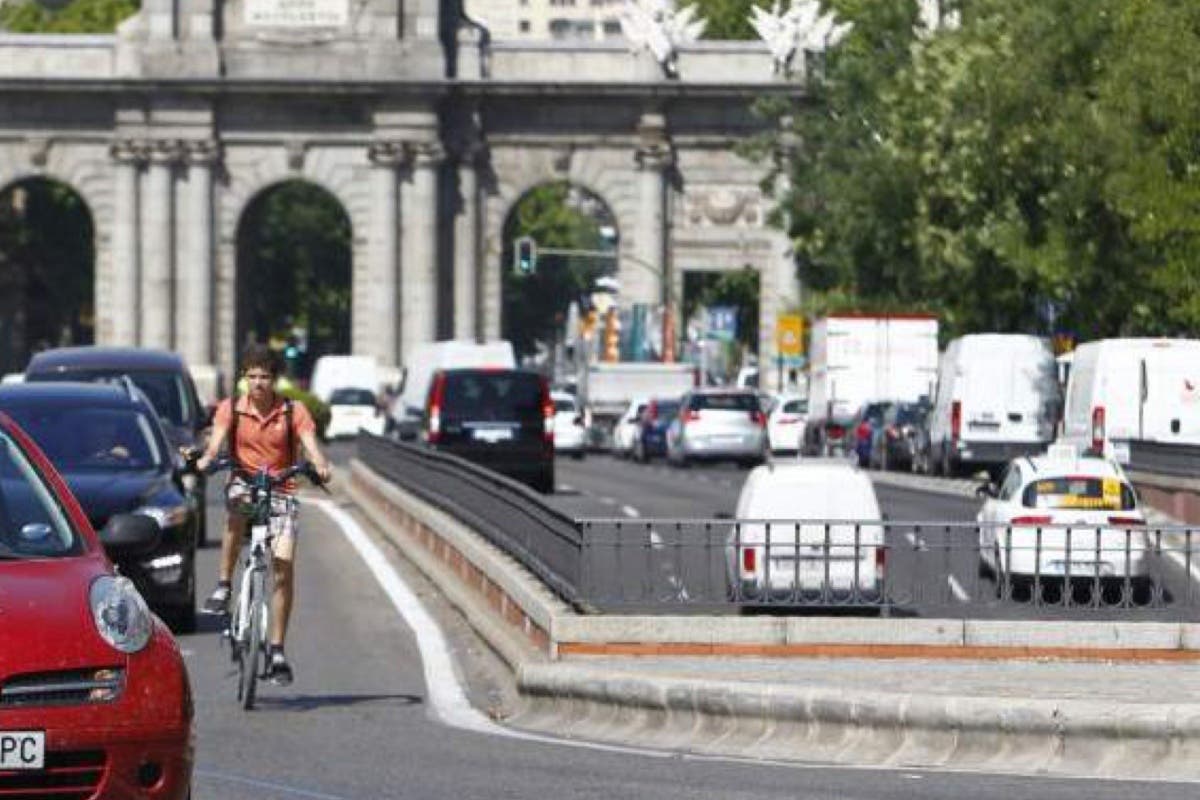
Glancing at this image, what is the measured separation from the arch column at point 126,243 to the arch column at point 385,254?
587 cm

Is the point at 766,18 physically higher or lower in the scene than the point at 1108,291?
higher

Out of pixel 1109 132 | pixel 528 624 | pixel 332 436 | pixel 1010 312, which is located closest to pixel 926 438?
pixel 1010 312

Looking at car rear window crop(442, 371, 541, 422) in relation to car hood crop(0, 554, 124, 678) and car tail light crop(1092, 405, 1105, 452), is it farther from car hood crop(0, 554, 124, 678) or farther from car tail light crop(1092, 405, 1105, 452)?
car hood crop(0, 554, 124, 678)

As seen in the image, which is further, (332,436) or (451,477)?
(332,436)

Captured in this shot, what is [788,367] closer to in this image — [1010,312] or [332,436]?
[332,436]

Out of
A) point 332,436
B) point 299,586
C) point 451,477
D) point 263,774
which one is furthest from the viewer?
point 332,436

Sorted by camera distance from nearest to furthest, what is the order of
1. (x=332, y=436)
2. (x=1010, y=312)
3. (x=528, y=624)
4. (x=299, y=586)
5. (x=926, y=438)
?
(x=528, y=624), (x=299, y=586), (x=926, y=438), (x=1010, y=312), (x=332, y=436)

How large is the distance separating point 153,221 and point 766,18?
16.6m

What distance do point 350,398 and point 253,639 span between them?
7686 centimetres

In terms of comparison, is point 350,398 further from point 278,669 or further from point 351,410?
point 278,669

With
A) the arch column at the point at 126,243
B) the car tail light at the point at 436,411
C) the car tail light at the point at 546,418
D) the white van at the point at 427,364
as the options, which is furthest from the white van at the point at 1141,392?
the arch column at the point at 126,243

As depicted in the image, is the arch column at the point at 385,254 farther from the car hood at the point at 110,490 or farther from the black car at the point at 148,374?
the car hood at the point at 110,490

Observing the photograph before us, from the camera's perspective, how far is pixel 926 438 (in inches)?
2670

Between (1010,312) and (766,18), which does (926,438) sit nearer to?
(1010,312)
